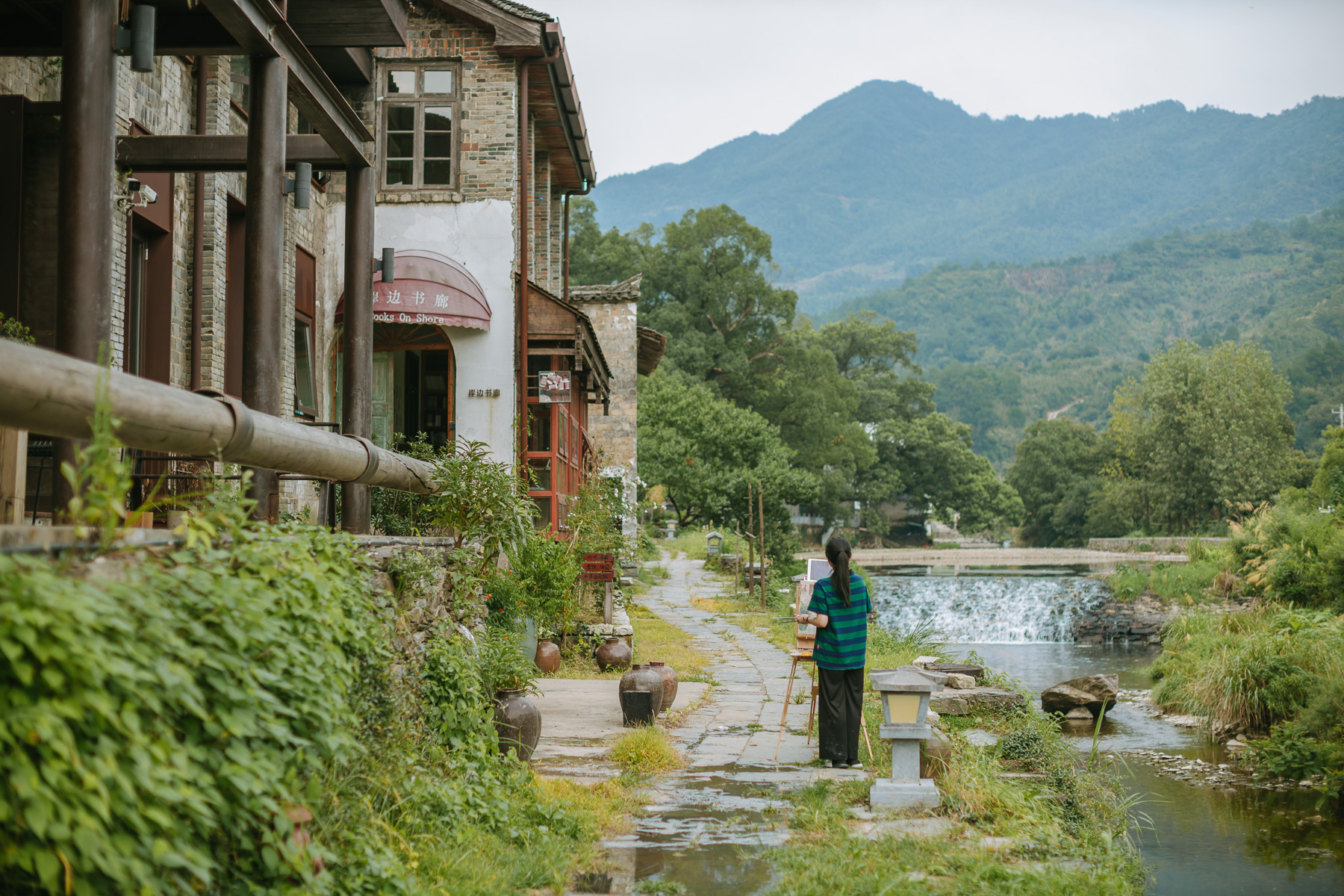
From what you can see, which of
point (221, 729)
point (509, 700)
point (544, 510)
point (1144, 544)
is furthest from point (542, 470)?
point (1144, 544)

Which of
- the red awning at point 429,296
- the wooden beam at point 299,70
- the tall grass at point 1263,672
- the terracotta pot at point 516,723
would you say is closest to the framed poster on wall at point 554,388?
the red awning at point 429,296

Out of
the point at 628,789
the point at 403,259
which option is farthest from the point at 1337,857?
the point at 403,259

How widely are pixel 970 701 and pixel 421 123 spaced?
9338 millimetres

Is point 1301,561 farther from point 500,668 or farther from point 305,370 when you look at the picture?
point 305,370

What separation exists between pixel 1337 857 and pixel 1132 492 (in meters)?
46.8

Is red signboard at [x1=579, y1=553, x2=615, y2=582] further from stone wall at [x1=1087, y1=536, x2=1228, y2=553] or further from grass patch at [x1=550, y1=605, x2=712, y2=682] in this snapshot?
stone wall at [x1=1087, y1=536, x2=1228, y2=553]

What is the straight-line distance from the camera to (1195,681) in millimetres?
12969

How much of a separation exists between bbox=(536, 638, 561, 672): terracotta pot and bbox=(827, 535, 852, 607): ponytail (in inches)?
189

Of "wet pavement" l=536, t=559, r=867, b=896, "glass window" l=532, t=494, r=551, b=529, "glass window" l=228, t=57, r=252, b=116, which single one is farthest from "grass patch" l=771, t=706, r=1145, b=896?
"glass window" l=228, t=57, r=252, b=116

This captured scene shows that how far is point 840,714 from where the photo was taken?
7199 millimetres

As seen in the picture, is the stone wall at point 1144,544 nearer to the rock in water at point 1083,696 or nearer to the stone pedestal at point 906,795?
the rock in water at point 1083,696

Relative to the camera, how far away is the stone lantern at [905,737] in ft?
20.1

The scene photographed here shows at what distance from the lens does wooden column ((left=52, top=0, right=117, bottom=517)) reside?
439 centimetres

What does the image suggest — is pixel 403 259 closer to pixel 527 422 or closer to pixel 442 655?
pixel 527 422
